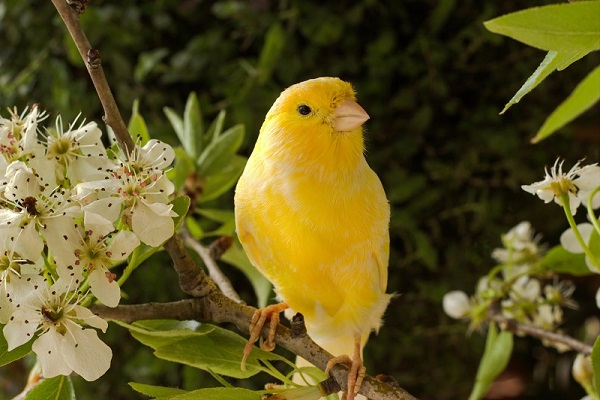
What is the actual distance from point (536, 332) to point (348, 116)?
32cm

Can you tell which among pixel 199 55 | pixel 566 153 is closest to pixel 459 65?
pixel 566 153

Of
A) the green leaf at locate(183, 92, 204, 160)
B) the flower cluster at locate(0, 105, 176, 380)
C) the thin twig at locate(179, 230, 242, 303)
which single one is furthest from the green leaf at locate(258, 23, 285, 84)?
the flower cluster at locate(0, 105, 176, 380)

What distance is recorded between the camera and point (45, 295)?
1.33ft

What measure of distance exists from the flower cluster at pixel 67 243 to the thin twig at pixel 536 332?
41cm

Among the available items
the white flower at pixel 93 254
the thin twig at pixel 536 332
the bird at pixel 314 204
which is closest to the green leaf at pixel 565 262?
the thin twig at pixel 536 332

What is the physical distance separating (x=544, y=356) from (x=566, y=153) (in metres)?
0.37

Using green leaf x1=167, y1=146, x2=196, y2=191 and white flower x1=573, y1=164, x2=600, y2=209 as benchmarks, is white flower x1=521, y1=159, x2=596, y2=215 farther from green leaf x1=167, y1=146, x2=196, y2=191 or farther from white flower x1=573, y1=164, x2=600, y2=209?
green leaf x1=167, y1=146, x2=196, y2=191

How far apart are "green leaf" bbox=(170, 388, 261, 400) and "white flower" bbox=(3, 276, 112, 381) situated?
0.05 metres

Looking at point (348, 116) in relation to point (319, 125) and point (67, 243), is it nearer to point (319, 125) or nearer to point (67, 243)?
point (319, 125)

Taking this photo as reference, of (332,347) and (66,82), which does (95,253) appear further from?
(66,82)

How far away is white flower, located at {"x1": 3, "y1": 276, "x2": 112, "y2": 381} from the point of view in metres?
0.40

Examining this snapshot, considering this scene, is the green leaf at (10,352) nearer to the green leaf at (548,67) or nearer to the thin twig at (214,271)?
the thin twig at (214,271)

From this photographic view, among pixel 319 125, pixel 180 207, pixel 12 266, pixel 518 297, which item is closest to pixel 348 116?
pixel 319 125

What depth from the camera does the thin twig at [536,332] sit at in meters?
0.66
